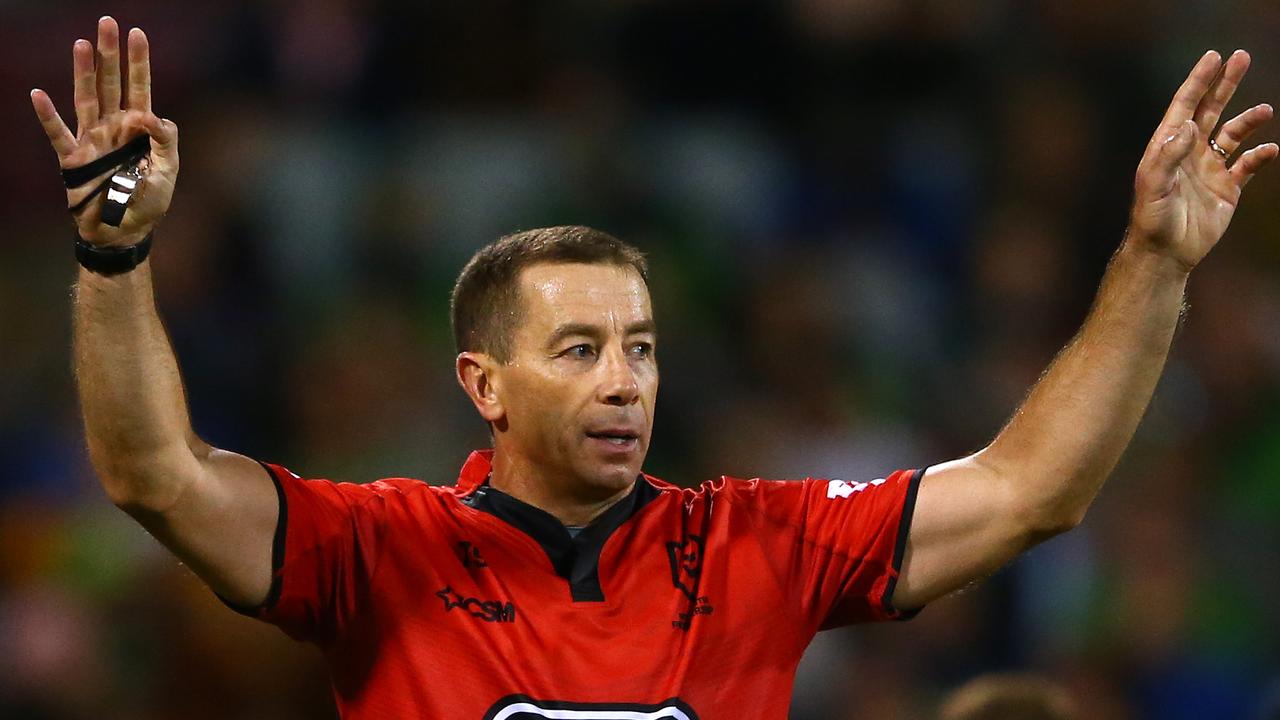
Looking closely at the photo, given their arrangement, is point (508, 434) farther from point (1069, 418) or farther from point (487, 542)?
point (1069, 418)

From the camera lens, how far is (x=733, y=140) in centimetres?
933

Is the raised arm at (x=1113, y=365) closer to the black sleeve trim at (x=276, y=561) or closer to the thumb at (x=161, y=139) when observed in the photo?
the black sleeve trim at (x=276, y=561)

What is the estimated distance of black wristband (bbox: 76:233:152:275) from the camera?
3398 mm

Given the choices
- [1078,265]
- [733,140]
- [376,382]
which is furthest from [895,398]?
[376,382]

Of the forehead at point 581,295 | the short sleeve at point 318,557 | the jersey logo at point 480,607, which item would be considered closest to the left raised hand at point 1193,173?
the forehead at point 581,295

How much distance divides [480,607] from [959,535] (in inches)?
40.5

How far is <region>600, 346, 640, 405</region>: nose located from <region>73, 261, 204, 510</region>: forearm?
0.95 m

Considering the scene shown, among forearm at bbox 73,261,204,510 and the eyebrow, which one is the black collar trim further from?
forearm at bbox 73,261,204,510

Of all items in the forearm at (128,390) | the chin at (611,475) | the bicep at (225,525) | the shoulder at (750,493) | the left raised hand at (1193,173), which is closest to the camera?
the forearm at (128,390)

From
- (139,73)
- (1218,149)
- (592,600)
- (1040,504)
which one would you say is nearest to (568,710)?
(592,600)

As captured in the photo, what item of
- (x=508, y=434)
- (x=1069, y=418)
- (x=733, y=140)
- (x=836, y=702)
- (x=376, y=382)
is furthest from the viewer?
(x=733, y=140)

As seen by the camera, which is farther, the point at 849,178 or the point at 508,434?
the point at 849,178

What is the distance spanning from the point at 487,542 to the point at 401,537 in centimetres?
19

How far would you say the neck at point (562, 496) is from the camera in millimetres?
4086
